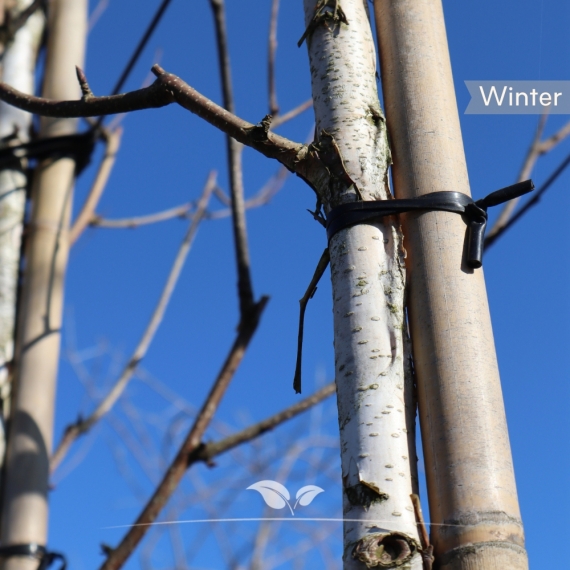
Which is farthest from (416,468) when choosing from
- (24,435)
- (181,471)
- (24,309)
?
(24,309)

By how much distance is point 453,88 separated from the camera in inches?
41.3

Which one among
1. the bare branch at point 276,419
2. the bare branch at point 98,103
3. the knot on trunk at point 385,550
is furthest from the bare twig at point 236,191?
the knot on trunk at point 385,550

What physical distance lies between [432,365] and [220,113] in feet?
1.59

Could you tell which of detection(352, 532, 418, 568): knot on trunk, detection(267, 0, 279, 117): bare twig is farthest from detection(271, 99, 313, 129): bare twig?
detection(352, 532, 418, 568): knot on trunk

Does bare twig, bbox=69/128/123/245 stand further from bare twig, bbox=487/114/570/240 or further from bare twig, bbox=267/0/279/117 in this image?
bare twig, bbox=487/114/570/240

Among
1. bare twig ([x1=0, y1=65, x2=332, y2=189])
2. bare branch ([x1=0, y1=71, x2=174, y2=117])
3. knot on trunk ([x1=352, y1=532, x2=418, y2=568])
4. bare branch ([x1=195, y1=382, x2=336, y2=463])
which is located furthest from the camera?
bare branch ([x1=195, y1=382, x2=336, y2=463])

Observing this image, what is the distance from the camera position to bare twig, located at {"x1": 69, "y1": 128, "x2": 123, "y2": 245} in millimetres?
2245

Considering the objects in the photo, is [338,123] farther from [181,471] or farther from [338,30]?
[181,471]

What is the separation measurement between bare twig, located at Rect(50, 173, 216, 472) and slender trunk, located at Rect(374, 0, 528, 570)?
1378 millimetres

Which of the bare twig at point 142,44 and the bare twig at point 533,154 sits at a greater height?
the bare twig at point 142,44

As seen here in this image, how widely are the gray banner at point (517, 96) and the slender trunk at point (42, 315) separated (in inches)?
49.9

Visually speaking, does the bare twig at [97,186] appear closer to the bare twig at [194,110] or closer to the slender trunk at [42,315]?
the slender trunk at [42,315]

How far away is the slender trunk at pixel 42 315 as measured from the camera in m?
1.71

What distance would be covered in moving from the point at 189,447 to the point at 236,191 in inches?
24.7
